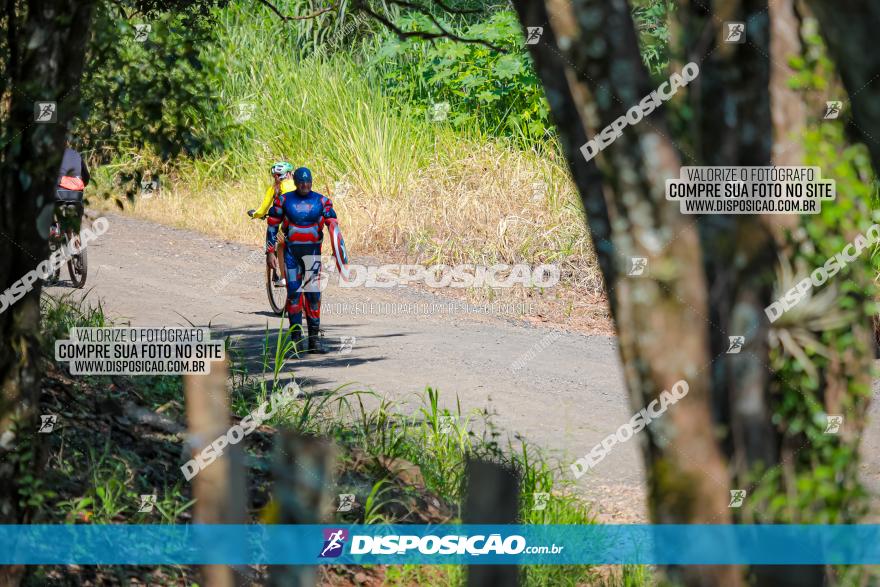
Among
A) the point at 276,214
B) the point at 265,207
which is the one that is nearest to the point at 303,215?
the point at 276,214

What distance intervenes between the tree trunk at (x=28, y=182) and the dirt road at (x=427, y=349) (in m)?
3.71

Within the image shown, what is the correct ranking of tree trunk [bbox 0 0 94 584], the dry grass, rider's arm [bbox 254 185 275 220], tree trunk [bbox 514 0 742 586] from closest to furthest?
tree trunk [bbox 514 0 742 586] → tree trunk [bbox 0 0 94 584] → rider's arm [bbox 254 185 275 220] → the dry grass

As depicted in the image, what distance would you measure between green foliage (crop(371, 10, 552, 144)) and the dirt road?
4.80 m

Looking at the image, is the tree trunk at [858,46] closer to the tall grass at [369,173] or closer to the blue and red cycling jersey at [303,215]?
the blue and red cycling jersey at [303,215]

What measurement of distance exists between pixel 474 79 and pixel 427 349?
29.7 ft

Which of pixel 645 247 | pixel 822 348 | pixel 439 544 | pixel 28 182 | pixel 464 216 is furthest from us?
pixel 464 216

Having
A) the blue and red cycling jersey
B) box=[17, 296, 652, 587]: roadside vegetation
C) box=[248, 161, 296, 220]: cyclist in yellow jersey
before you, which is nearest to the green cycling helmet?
box=[248, 161, 296, 220]: cyclist in yellow jersey

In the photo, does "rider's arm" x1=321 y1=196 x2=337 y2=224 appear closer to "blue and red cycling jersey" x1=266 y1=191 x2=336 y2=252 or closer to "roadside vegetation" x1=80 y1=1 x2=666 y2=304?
"blue and red cycling jersey" x1=266 y1=191 x2=336 y2=252

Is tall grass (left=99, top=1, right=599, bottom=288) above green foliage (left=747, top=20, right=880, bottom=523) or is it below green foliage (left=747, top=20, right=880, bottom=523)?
above

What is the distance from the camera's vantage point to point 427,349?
1177 cm

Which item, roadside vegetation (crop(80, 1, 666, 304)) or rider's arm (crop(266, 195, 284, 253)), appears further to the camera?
roadside vegetation (crop(80, 1, 666, 304))

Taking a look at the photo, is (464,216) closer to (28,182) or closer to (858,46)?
(28,182)

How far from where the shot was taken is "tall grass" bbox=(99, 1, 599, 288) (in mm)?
15734

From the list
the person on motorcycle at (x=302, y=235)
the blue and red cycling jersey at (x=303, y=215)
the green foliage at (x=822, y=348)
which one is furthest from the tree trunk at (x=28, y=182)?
the blue and red cycling jersey at (x=303, y=215)
